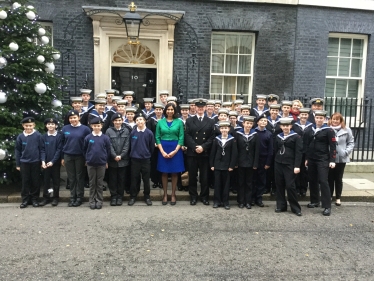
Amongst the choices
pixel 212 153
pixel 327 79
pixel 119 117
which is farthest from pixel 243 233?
pixel 327 79

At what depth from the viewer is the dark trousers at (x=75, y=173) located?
22.5 ft

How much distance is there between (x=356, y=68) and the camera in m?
12.3

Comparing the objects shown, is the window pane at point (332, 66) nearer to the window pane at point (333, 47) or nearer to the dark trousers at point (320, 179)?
the window pane at point (333, 47)

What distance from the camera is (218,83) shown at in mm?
11781

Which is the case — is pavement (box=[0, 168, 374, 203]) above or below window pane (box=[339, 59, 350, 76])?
below

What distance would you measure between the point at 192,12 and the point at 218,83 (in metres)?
2.28

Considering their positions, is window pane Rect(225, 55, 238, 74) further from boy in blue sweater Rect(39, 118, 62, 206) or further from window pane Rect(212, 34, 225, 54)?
boy in blue sweater Rect(39, 118, 62, 206)

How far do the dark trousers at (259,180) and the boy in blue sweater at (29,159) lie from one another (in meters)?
4.05

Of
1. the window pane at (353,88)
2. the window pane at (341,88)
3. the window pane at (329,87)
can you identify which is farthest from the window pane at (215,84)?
the window pane at (353,88)

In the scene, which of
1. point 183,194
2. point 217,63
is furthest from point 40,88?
point 217,63

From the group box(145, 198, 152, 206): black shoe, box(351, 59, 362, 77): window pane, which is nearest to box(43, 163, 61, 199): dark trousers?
box(145, 198, 152, 206): black shoe

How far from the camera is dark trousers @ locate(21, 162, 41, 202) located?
6.71 metres

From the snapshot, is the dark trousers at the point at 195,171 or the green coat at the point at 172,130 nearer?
the green coat at the point at 172,130

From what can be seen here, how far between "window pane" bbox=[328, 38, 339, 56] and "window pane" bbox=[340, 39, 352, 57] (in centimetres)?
15
